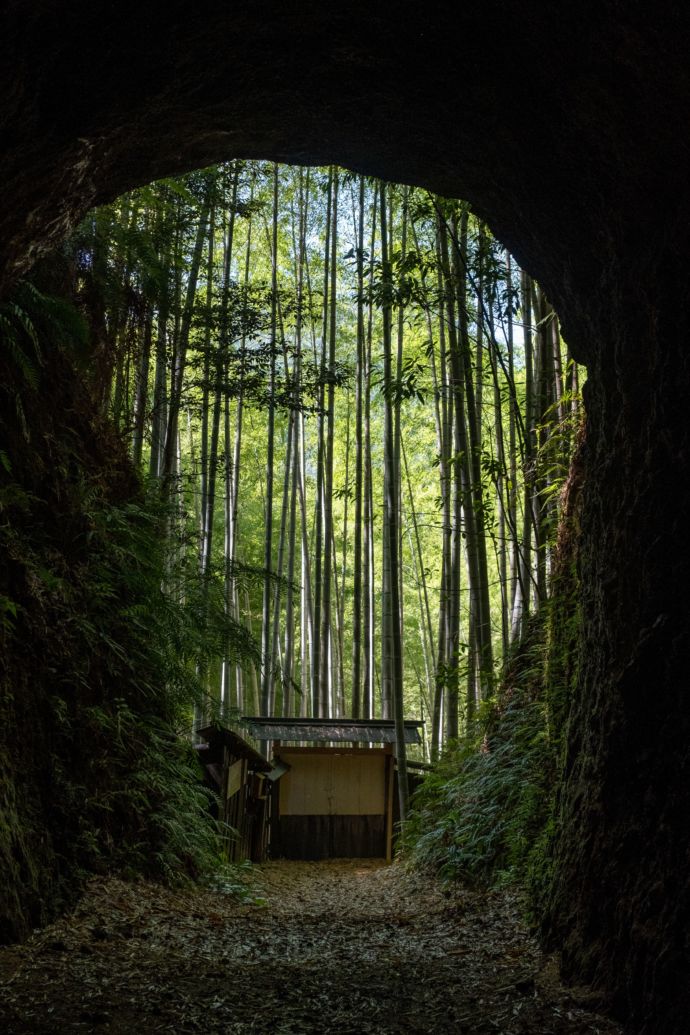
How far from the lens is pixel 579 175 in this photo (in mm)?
2643

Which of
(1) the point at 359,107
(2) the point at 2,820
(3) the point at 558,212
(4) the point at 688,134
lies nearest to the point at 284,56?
(1) the point at 359,107

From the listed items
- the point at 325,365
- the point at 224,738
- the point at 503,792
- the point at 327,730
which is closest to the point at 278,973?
the point at 503,792

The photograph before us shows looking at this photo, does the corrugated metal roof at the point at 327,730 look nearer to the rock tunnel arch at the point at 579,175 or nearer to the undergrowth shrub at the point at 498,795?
the undergrowth shrub at the point at 498,795

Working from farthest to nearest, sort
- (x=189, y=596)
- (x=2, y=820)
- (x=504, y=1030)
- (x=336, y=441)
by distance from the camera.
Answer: (x=336, y=441) → (x=189, y=596) → (x=2, y=820) → (x=504, y=1030)

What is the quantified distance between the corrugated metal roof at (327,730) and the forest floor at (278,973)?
4.06 metres

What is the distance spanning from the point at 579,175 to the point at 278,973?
2955mm

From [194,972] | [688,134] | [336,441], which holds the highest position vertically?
[336,441]

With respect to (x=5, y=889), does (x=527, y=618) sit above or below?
above

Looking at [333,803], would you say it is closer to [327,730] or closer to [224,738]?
[327,730]

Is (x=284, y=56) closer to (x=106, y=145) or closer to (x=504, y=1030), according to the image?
(x=106, y=145)

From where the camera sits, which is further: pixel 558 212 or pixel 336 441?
pixel 336 441

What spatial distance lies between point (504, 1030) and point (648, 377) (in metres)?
1.97

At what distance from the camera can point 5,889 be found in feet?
8.80

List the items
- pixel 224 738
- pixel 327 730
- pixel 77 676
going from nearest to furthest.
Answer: pixel 77 676
pixel 224 738
pixel 327 730
